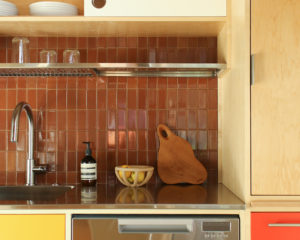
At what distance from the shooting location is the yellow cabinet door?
154 centimetres

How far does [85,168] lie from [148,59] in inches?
27.8

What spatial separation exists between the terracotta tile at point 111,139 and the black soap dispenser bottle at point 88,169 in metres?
0.16

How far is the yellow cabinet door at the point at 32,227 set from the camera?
1537 mm

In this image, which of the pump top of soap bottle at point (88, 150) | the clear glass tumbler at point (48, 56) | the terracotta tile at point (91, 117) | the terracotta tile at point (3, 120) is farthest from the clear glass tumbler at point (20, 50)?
the pump top of soap bottle at point (88, 150)

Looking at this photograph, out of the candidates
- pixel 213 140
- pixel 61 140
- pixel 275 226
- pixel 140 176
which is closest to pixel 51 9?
pixel 61 140

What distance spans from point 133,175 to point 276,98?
792mm

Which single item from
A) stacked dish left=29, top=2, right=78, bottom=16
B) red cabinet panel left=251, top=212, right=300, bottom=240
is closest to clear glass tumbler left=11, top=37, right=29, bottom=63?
stacked dish left=29, top=2, right=78, bottom=16

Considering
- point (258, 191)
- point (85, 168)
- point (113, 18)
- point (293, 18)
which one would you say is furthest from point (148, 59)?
point (258, 191)

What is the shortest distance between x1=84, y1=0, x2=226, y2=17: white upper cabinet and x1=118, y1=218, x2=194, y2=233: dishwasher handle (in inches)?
37.8

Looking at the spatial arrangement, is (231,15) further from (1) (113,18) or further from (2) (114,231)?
(2) (114,231)

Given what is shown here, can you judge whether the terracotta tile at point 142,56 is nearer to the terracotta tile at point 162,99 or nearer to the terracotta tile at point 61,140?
the terracotta tile at point 162,99

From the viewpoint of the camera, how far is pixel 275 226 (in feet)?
5.08

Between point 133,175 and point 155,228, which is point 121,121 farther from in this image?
point 155,228

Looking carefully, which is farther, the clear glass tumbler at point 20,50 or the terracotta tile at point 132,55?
the terracotta tile at point 132,55
